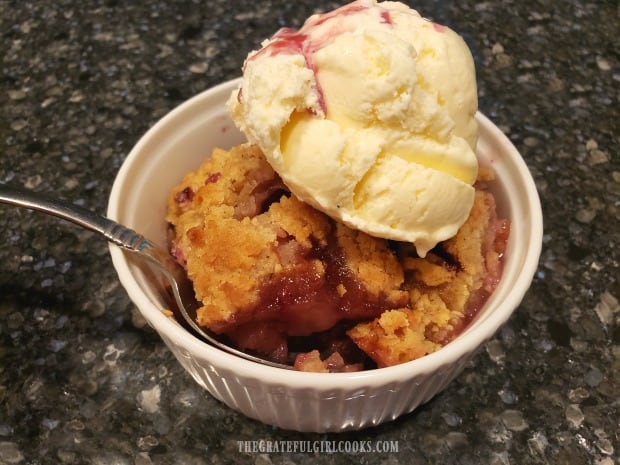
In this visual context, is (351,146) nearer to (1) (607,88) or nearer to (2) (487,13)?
(1) (607,88)

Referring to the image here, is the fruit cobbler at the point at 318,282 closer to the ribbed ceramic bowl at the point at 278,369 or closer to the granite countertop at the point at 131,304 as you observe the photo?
the ribbed ceramic bowl at the point at 278,369

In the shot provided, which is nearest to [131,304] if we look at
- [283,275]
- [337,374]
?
[283,275]

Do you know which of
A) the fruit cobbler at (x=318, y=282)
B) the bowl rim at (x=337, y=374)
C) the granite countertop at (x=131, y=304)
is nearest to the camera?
the bowl rim at (x=337, y=374)

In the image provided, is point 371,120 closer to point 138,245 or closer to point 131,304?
point 138,245

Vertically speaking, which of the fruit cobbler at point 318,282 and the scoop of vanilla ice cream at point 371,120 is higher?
the scoop of vanilla ice cream at point 371,120

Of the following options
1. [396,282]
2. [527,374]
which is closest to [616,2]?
[527,374]

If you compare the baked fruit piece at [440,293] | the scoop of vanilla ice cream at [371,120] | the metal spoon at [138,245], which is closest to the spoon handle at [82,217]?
the metal spoon at [138,245]
